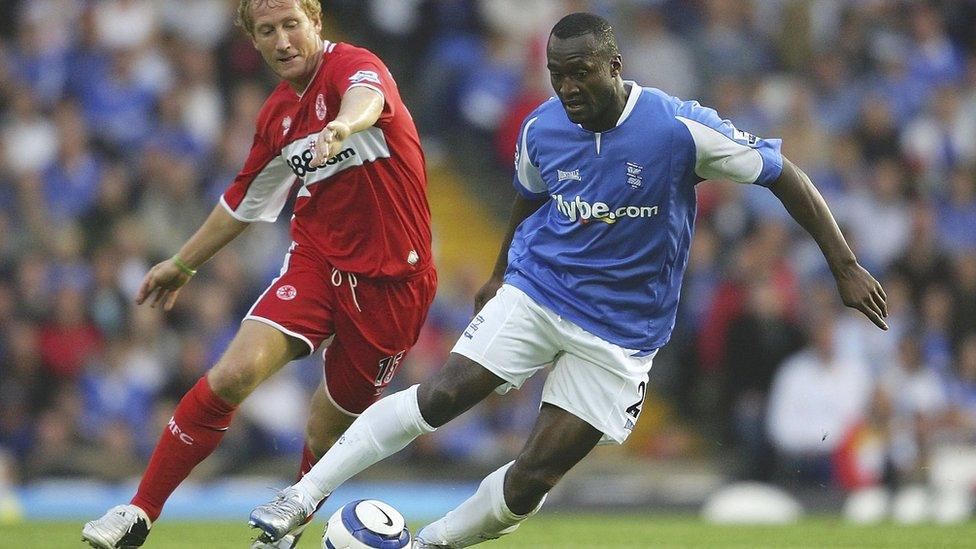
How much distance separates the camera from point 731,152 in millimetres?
6109

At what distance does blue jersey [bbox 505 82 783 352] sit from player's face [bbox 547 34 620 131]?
0.15 metres

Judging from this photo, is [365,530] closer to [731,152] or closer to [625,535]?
[731,152]

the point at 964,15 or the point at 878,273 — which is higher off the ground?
the point at 964,15

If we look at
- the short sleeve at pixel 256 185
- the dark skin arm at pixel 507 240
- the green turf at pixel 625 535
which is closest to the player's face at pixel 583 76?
the dark skin arm at pixel 507 240

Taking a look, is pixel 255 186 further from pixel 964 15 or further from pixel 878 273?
pixel 964 15

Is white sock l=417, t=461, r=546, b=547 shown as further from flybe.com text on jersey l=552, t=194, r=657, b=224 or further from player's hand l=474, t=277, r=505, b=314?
flybe.com text on jersey l=552, t=194, r=657, b=224

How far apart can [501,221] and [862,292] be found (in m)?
9.54

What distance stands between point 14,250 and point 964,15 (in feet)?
33.9

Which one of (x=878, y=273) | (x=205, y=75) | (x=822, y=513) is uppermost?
(x=205, y=75)

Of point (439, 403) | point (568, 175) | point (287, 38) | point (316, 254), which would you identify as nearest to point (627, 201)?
point (568, 175)

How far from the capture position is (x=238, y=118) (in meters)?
14.0

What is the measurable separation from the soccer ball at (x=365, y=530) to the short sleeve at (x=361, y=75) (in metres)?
1.87

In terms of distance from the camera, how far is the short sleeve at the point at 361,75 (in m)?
6.63

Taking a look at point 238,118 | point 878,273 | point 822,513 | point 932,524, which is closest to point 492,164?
point 238,118
